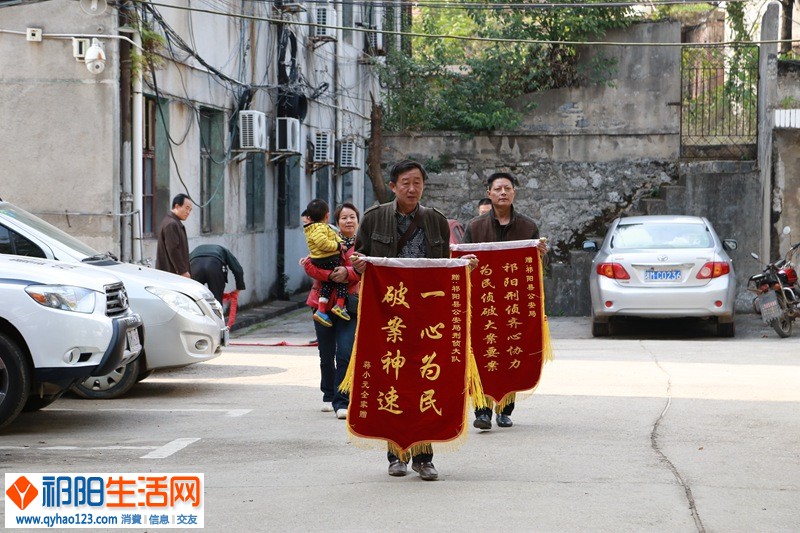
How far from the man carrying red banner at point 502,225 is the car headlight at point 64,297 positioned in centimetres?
278

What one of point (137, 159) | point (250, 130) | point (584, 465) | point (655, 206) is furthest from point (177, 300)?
point (655, 206)

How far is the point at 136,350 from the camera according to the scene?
952 centimetres

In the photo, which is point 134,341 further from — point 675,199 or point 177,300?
point 675,199

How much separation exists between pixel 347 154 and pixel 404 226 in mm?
18791

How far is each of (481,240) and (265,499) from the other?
3.32 meters

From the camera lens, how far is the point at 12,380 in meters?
8.58

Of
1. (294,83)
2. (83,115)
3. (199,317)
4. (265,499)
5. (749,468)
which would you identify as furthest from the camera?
(294,83)

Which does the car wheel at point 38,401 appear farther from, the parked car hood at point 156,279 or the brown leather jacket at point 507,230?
the brown leather jacket at point 507,230

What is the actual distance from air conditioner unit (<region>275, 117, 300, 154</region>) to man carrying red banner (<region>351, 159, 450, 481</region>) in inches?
533

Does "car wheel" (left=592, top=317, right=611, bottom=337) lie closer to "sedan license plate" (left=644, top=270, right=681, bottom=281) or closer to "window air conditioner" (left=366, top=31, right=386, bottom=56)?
"sedan license plate" (left=644, top=270, right=681, bottom=281)

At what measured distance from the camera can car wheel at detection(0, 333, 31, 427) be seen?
337 inches

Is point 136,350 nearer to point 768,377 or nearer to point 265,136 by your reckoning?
point 768,377

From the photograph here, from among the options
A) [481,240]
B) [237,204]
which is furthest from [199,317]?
[237,204]

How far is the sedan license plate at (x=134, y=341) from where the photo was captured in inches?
367
